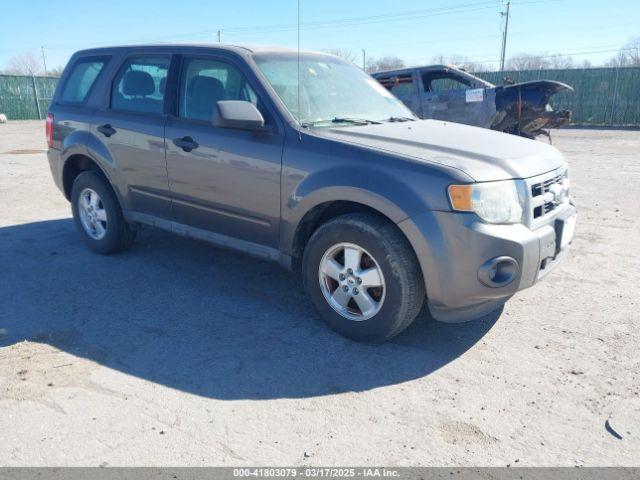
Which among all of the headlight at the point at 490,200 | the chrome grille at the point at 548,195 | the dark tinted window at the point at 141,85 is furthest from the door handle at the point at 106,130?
the chrome grille at the point at 548,195

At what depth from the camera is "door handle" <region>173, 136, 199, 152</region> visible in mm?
4410

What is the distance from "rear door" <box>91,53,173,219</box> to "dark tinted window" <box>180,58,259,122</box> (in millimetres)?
241

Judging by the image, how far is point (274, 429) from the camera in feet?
9.30

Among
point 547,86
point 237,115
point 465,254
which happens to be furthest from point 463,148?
point 547,86

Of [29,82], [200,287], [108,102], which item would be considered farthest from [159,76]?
[29,82]

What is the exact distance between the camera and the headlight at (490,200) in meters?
3.22

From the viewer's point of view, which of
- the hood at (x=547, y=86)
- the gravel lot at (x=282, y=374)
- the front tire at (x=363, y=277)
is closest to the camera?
the gravel lot at (x=282, y=374)

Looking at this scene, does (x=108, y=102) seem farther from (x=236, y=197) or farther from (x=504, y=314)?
(x=504, y=314)

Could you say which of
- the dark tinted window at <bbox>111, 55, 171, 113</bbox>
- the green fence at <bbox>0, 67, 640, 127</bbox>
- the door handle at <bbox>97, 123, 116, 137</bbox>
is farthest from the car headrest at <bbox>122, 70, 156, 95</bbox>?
the green fence at <bbox>0, 67, 640, 127</bbox>

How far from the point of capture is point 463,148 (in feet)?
12.0

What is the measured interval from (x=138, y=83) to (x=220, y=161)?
146cm

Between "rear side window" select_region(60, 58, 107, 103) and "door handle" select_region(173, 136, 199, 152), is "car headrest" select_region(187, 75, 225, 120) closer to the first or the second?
"door handle" select_region(173, 136, 199, 152)

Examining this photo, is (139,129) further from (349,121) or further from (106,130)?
(349,121)

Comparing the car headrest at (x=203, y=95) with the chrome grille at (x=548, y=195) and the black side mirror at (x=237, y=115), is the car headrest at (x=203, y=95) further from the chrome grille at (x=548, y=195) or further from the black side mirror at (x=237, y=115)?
the chrome grille at (x=548, y=195)
